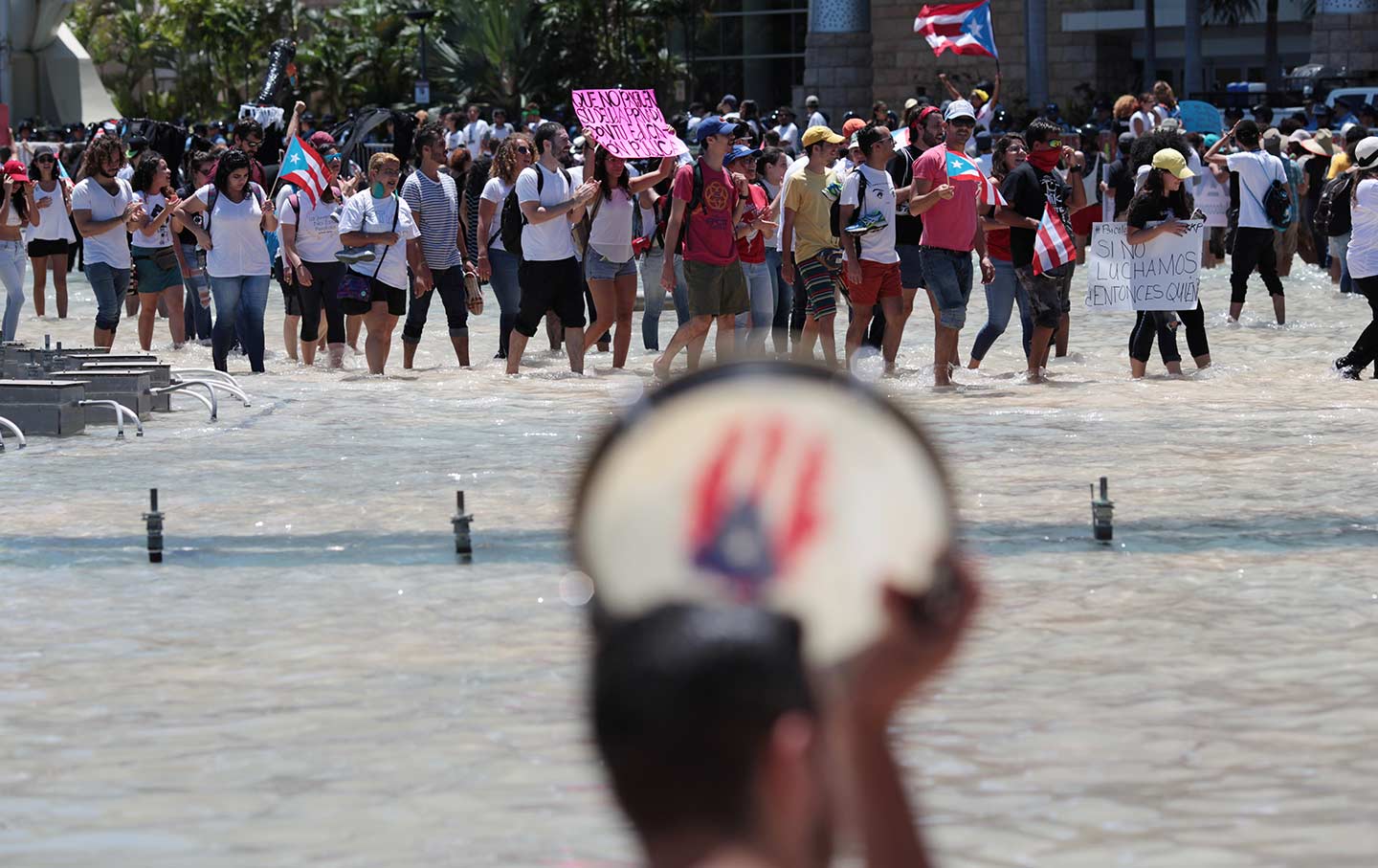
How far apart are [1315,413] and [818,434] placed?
10.8 meters

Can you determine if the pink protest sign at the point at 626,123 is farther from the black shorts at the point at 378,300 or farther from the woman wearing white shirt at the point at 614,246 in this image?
the black shorts at the point at 378,300

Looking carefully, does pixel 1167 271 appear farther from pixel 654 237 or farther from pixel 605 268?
pixel 654 237

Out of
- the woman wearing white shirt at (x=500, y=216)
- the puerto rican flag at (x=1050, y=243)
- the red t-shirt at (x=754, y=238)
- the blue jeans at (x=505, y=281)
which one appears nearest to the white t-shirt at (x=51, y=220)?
the blue jeans at (x=505, y=281)

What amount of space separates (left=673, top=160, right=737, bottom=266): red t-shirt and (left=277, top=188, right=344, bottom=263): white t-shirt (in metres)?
2.47

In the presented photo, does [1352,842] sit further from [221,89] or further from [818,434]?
[221,89]

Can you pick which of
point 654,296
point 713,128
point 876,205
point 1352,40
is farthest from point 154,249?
point 1352,40

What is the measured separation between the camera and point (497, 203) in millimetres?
14250

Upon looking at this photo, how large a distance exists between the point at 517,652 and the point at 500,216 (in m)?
8.39

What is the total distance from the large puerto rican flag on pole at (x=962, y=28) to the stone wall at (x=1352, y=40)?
16.4m

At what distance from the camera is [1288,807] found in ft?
15.1

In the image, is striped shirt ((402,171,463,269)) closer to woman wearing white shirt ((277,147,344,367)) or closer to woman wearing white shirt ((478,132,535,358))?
woman wearing white shirt ((478,132,535,358))

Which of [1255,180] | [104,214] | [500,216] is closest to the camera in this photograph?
[500,216]

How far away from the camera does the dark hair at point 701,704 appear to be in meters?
1.07

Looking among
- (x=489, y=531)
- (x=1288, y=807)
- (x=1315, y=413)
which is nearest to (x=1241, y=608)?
(x=1288, y=807)
